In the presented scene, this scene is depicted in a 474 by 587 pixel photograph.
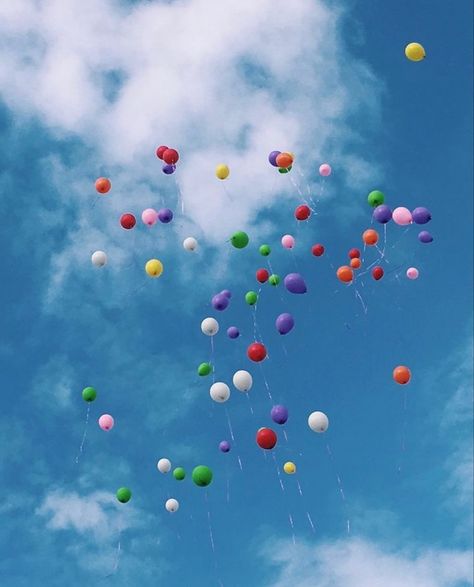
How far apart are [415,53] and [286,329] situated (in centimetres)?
583

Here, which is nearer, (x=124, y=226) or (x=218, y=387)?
(x=218, y=387)

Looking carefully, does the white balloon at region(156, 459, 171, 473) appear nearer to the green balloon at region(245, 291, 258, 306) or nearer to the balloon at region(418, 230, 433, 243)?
the green balloon at region(245, 291, 258, 306)

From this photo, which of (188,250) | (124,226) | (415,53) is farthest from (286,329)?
(415,53)

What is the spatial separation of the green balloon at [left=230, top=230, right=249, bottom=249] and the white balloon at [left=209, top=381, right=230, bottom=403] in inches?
112

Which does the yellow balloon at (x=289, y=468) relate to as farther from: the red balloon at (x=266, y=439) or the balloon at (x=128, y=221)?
the balloon at (x=128, y=221)

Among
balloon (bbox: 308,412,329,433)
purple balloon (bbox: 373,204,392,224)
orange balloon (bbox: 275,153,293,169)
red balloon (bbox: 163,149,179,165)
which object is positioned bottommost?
balloon (bbox: 308,412,329,433)

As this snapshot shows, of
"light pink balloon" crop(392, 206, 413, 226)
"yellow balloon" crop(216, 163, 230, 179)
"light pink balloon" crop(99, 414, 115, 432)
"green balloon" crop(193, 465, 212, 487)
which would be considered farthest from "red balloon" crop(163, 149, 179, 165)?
"green balloon" crop(193, 465, 212, 487)

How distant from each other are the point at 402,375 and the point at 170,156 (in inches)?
254

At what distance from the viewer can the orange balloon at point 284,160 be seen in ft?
49.0

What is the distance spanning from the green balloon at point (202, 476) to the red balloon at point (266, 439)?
3.57 ft

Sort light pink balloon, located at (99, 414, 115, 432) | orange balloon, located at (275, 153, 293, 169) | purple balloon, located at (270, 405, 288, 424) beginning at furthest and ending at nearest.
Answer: light pink balloon, located at (99, 414, 115, 432), orange balloon, located at (275, 153, 293, 169), purple balloon, located at (270, 405, 288, 424)

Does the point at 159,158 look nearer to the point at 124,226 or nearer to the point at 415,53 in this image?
the point at 124,226

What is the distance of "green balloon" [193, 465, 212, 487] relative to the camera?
13492 millimetres

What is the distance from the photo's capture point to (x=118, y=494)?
1549cm
